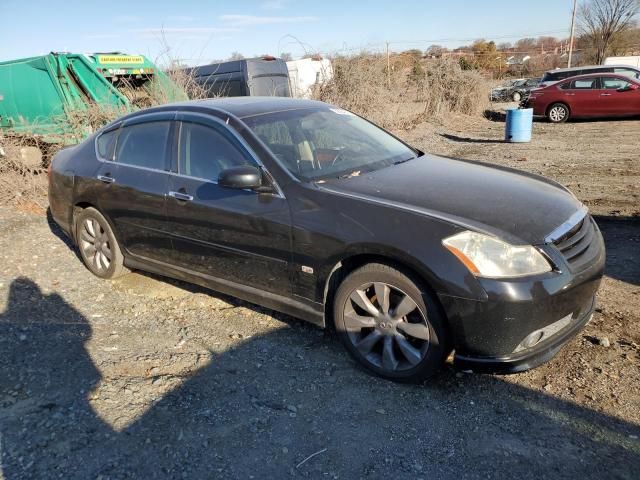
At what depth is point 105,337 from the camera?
13.5ft

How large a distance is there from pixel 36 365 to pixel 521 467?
3246mm

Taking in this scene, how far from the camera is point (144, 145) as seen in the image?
14.9 ft

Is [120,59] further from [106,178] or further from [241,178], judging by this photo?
[241,178]

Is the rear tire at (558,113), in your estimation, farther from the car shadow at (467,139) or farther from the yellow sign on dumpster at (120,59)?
the yellow sign on dumpster at (120,59)

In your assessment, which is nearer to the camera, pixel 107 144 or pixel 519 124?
pixel 107 144

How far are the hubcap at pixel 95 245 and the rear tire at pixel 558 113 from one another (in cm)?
1633

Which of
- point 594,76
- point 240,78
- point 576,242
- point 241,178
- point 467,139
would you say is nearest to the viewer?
point 576,242

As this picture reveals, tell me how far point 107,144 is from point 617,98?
16450 mm

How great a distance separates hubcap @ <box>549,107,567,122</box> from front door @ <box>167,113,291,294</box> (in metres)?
16.2

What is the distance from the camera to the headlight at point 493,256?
2.83m

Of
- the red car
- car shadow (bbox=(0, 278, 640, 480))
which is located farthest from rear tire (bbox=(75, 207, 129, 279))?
the red car

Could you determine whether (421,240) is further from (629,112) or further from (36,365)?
(629,112)

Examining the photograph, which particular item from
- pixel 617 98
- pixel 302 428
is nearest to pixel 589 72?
pixel 617 98

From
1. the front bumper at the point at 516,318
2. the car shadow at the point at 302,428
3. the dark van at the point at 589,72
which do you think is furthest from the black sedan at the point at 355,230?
the dark van at the point at 589,72
